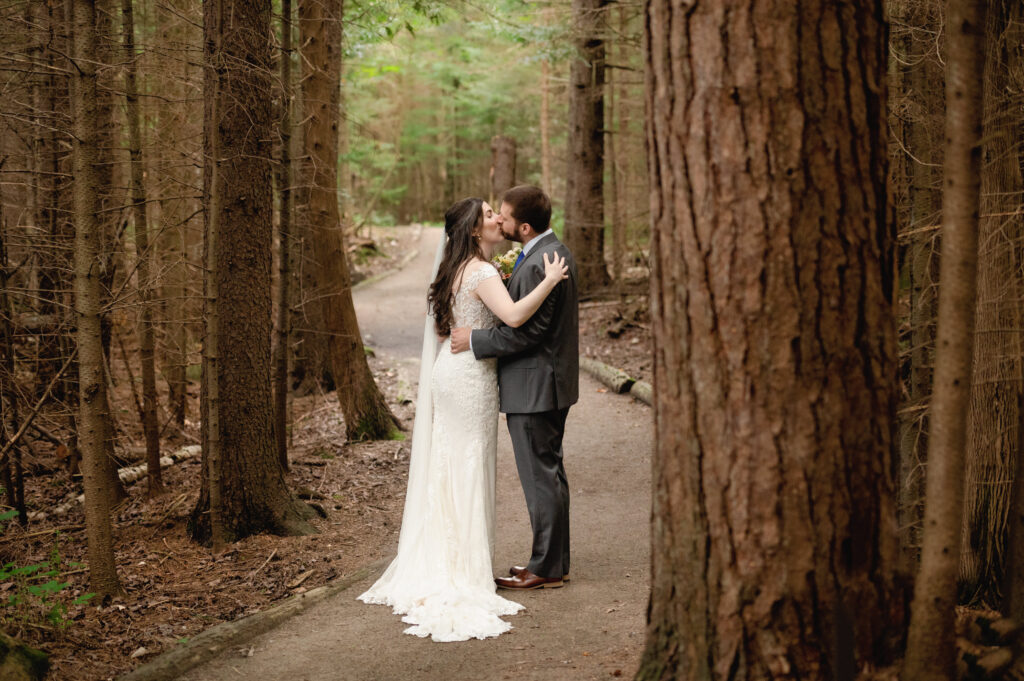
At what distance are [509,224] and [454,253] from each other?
1.47ft

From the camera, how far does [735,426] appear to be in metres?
2.73

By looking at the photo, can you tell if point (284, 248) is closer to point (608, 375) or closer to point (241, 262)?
point (241, 262)

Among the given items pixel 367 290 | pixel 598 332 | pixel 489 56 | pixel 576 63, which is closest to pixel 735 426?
pixel 598 332

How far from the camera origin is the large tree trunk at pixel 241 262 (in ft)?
20.1

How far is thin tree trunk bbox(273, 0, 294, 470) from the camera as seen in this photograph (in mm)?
7625

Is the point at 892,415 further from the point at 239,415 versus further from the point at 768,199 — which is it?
the point at 239,415

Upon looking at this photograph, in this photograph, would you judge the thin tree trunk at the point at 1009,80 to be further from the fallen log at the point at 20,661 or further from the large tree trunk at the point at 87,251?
the large tree trunk at the point at 87,251

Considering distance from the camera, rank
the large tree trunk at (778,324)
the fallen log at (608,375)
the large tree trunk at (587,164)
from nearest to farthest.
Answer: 1. the large tree trunk at (778,324)
2. the fallen log at (608,375)
3. the large tree trunk at (587,164)

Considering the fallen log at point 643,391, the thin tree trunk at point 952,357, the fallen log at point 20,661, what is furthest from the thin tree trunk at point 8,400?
the fallen log at point 643,391

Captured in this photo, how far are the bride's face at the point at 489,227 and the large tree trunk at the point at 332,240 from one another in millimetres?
4086

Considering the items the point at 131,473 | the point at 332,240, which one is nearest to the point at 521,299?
the point at 332,240

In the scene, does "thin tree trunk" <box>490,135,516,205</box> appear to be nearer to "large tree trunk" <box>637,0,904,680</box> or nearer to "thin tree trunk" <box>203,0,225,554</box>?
"thin tree trunk" <box>203,0,225,554</box>

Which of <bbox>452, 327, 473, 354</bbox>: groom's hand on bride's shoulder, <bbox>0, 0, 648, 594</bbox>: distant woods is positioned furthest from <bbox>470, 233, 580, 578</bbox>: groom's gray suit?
A: <bbox>0, 0, 648, 594</bbox>: distant woods

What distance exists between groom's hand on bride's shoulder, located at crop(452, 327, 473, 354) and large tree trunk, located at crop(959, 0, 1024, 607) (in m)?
3.02
